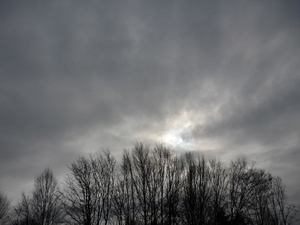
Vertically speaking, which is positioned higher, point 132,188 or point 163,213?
point 132,188

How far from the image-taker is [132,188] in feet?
89.7

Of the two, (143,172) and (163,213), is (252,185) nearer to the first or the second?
(163,213)

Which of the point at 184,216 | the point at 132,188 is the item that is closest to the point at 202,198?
the point at 184,216

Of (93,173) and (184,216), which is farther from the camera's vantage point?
(184,216)

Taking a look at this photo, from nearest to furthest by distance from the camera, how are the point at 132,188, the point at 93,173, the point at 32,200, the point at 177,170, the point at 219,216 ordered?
the point at 93,173 < the point at 132,188 < the point at 177,170 < the point at 219,216 < the point at 32,200

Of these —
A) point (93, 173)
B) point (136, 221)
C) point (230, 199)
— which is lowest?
point (136, 221)

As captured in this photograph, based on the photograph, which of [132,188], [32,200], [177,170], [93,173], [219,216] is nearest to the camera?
[93,173]

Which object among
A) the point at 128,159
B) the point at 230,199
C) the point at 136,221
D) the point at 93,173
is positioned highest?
the point at 128,159

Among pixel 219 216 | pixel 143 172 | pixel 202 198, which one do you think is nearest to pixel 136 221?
pixel 143 172

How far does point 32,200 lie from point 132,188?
22518 mm

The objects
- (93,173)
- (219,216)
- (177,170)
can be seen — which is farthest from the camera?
(219,216)

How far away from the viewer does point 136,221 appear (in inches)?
1086

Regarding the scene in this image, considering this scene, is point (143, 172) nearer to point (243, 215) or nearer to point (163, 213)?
point (163, 213)

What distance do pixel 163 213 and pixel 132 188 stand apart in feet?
19.1
